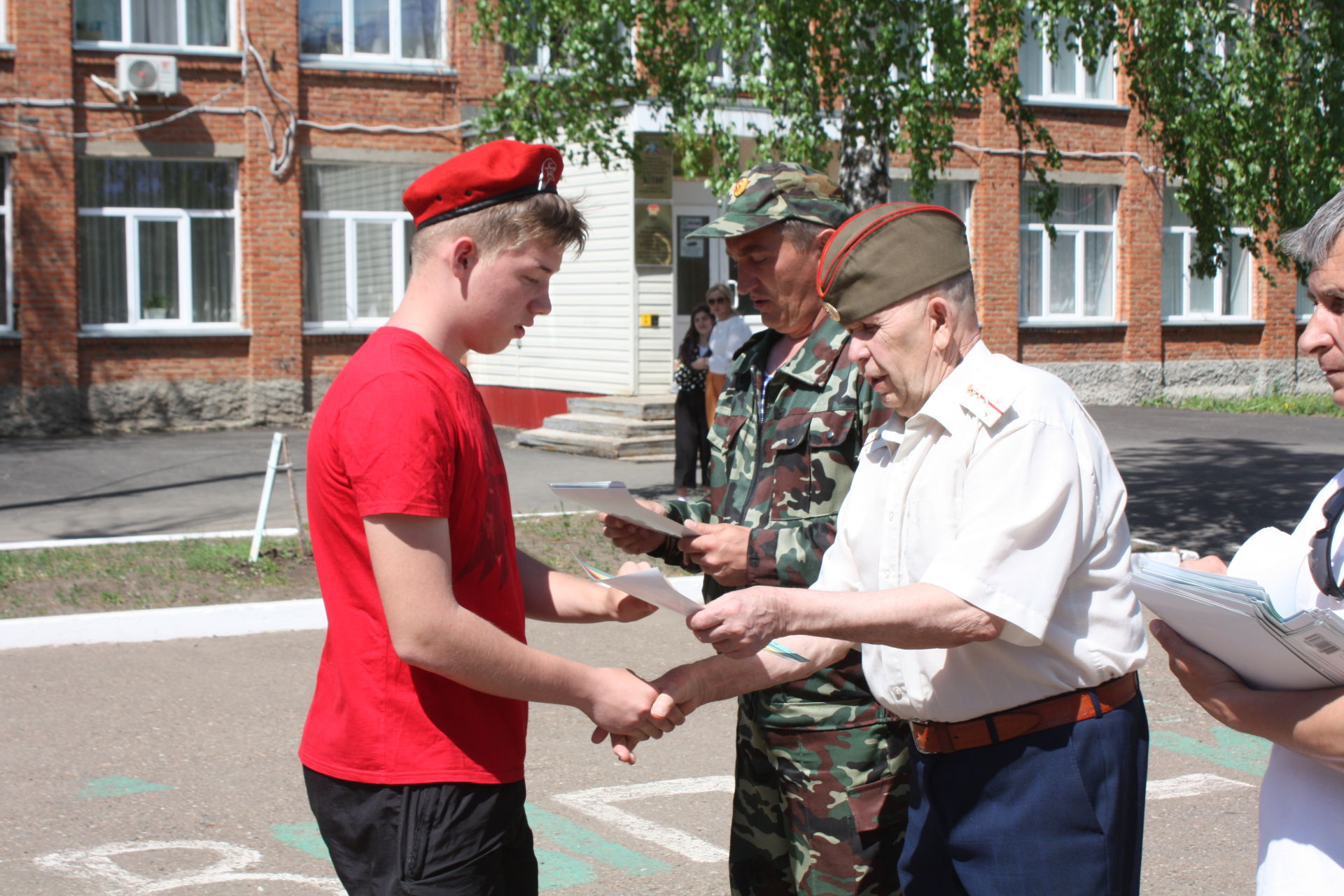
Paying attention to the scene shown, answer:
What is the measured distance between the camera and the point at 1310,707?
203 cm

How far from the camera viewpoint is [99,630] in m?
7.57

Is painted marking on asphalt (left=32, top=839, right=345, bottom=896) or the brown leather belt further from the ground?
the brown leather belt

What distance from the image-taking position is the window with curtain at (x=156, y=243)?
18875 millimetres

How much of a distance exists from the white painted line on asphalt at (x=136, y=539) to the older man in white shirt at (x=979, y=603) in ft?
24.9

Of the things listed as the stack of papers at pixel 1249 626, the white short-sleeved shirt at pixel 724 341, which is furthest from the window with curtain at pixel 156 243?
the stack of papers at pixel 1249 626

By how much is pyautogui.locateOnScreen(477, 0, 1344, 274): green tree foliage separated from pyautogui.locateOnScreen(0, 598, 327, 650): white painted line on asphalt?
4198 millimetres

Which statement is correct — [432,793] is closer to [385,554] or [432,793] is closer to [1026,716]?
[385,554]

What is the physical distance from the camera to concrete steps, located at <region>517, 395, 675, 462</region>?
16.1m

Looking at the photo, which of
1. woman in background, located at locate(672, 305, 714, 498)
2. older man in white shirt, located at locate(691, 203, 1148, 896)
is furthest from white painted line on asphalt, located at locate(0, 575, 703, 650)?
older man in white shirt, located at locate(691, 203, 1148, 896)

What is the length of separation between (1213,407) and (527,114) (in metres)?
16.0

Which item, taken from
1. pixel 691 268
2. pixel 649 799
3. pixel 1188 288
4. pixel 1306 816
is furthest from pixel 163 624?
pixel 1188 288

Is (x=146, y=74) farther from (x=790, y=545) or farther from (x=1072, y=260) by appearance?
(x=790, y=545)

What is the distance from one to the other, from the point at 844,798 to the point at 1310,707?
1.25 metres

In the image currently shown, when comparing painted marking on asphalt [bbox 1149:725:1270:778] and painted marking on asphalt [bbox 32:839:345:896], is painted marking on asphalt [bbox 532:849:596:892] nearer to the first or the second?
painted marking on asphalt [bbox 32:839:345:896]
